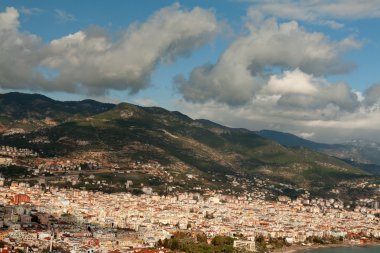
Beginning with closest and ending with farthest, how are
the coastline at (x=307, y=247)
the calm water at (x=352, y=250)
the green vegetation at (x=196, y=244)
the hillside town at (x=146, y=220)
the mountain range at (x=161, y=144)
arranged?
the hillside town at (x=146, y=220), the green vegetation at (x=196, y=244), the coastline at (x=307, y=247), the calm water at (x=352, y=250), the mountain range at (x=161, y=144)

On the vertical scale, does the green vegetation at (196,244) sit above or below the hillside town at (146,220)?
below

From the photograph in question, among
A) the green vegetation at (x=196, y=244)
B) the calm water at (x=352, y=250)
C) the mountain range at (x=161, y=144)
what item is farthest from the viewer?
the mountain range at (x=161, y=144)

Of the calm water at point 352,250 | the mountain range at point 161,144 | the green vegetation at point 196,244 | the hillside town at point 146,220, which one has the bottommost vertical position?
the calm water at point 352,250

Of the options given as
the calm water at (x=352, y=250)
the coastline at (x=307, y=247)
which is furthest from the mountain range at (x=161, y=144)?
the calm water at (x=352, y=250)

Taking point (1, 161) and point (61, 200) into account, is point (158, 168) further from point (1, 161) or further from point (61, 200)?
point (61, 200)

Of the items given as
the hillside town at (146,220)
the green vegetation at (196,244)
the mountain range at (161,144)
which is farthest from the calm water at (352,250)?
the mountain range at (161,144)

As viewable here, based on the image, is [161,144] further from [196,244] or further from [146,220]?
[196,244]

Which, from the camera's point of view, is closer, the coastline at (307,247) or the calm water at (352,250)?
the coastline at (307,247)

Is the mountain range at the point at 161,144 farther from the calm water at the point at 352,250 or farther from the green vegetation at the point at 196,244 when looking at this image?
the green vegetation at the point at 196,244

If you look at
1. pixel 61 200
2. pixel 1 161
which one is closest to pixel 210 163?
pixel 1 161
